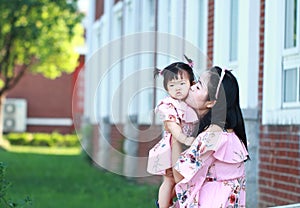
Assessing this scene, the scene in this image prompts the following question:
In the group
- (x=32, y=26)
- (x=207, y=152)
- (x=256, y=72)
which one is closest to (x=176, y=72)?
(x=207, y=152)

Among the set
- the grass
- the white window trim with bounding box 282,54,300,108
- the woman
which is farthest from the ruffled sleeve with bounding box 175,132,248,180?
the grass

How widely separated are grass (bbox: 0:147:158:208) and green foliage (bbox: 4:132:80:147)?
52.7ft

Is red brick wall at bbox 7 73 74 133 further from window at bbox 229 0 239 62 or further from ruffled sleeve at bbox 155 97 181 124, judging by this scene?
ruffled sleeve at bbox 155 97 181 124

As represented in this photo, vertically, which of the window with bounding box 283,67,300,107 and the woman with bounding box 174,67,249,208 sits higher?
the window with bounding box 283,67,300,107

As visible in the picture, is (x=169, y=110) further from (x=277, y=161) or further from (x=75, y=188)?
(x=75, y=188)

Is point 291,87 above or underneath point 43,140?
above

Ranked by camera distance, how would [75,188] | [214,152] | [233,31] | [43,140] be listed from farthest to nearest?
[43,140] → [75,188] → [233,31] → [214,152]

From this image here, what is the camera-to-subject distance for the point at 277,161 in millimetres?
8828

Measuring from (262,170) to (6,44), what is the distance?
10337 mm

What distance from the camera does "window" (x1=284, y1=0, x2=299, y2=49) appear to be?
859 cm

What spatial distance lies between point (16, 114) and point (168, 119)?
3433 centimetres

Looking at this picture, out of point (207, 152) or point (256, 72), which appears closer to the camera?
point (207, 152)

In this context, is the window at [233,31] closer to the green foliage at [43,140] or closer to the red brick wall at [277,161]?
the red brick wall at [277,161]

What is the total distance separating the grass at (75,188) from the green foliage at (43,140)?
16.1m
